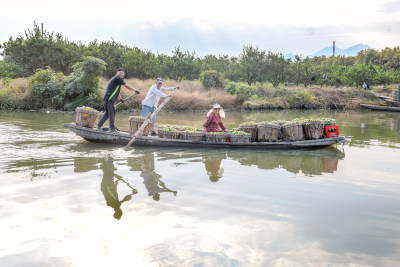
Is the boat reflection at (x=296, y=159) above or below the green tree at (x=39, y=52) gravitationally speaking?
below

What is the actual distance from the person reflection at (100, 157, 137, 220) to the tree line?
724 inches

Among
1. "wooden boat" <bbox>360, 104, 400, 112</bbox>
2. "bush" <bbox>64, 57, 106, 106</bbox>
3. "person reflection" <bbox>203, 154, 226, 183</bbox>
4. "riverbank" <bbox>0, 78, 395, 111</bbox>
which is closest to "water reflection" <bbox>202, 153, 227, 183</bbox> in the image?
"person reflection" <bbox>203, 154, 226, 183</bbox>

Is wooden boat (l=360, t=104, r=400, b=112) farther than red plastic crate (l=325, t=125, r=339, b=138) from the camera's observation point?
Yes

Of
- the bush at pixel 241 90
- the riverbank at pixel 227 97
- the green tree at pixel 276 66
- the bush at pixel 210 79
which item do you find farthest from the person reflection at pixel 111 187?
the green tree at pixel 276 66

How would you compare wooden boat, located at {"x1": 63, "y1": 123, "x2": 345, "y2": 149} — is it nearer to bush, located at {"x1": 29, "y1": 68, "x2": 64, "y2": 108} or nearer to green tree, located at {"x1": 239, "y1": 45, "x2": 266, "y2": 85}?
bush, located at {"x1": 29, "y1": 68, "x2": 64, "y2": 108}

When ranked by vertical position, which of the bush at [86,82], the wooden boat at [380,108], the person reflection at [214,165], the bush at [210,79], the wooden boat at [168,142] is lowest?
the person reflection at [214,165]

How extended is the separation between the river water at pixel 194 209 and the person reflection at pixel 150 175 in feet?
0.07

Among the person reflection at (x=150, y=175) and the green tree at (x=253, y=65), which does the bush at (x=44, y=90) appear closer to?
the person reflection at (x=150, y=175)

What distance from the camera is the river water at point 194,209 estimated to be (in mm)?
4156

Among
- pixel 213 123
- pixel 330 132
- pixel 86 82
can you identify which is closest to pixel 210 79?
pixel 86 82

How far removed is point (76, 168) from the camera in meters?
7.67

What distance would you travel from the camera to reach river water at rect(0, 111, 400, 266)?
416cm

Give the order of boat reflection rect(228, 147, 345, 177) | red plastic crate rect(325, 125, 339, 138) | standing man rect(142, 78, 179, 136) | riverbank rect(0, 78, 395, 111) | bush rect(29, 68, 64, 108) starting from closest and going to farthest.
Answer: boat reflection rect(228, 147, 345, 177), red plastic crate rect(325, 125, 339, 138), standing man rect(142, 78, 179, 136), bush rect(29, 68, 64, 108), riverbank rect(0, 78, 395, 111)

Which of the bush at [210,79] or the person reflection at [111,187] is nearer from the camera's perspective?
the person reflection at [111,187]
